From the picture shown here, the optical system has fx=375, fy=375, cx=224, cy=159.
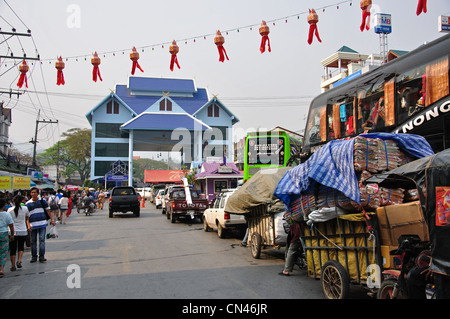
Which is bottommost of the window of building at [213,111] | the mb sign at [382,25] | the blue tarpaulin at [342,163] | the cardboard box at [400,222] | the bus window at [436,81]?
the cardboard box at [400,222]

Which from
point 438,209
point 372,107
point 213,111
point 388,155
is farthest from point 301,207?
point 213,111

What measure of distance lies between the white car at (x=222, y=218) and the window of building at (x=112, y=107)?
40.3 meters

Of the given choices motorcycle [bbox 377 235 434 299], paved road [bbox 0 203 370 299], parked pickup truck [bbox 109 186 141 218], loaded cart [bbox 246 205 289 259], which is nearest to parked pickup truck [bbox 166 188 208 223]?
parked pickup truck [bbox 109 186 141 218]

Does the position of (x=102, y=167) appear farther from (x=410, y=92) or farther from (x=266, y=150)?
(x=410, y=92)

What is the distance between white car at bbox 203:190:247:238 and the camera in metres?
13.1

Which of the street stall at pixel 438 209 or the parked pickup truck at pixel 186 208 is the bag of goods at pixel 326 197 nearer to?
the street stall at pixel 438 209

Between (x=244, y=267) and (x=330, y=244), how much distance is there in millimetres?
3088

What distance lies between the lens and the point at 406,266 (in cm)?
440

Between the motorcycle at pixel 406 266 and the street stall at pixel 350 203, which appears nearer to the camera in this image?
the motorcycle at pixel 406 266

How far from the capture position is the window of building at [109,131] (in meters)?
51.2

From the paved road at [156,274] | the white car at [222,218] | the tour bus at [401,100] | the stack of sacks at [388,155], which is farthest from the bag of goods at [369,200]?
the white car at [222,218]

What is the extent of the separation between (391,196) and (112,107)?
50852mm

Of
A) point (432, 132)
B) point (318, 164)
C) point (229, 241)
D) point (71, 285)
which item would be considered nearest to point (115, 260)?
point (71, 285)
